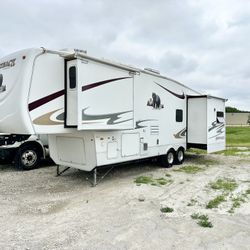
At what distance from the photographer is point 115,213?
5094mm

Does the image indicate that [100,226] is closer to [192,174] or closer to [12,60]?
[12,60]

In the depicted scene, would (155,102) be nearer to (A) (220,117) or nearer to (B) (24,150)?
(A) (220,117)

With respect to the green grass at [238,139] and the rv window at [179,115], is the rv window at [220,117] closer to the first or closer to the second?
the rv window at [179,115]

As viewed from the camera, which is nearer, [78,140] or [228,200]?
[228,200]

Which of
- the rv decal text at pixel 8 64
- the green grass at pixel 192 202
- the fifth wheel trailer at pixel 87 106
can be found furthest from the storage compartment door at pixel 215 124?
the rv decal text at pixel 8 64

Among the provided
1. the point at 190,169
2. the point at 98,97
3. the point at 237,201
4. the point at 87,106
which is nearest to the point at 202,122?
the point at 190,169

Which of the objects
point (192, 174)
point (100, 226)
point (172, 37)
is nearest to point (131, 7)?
point (172, 37)

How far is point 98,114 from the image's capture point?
6430 millimetres

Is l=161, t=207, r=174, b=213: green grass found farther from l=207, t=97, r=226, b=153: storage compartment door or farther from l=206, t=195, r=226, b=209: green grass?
l=207, t=97, r=226, b=153: storage compartment door

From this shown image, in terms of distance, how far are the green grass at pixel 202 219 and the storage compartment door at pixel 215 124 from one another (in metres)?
5.58

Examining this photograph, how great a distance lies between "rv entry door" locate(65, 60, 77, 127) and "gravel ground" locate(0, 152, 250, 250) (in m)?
1.62

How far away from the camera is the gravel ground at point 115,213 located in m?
3.96

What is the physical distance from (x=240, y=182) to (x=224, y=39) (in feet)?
34.4

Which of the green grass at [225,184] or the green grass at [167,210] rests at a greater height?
the green grass at [225,184]
